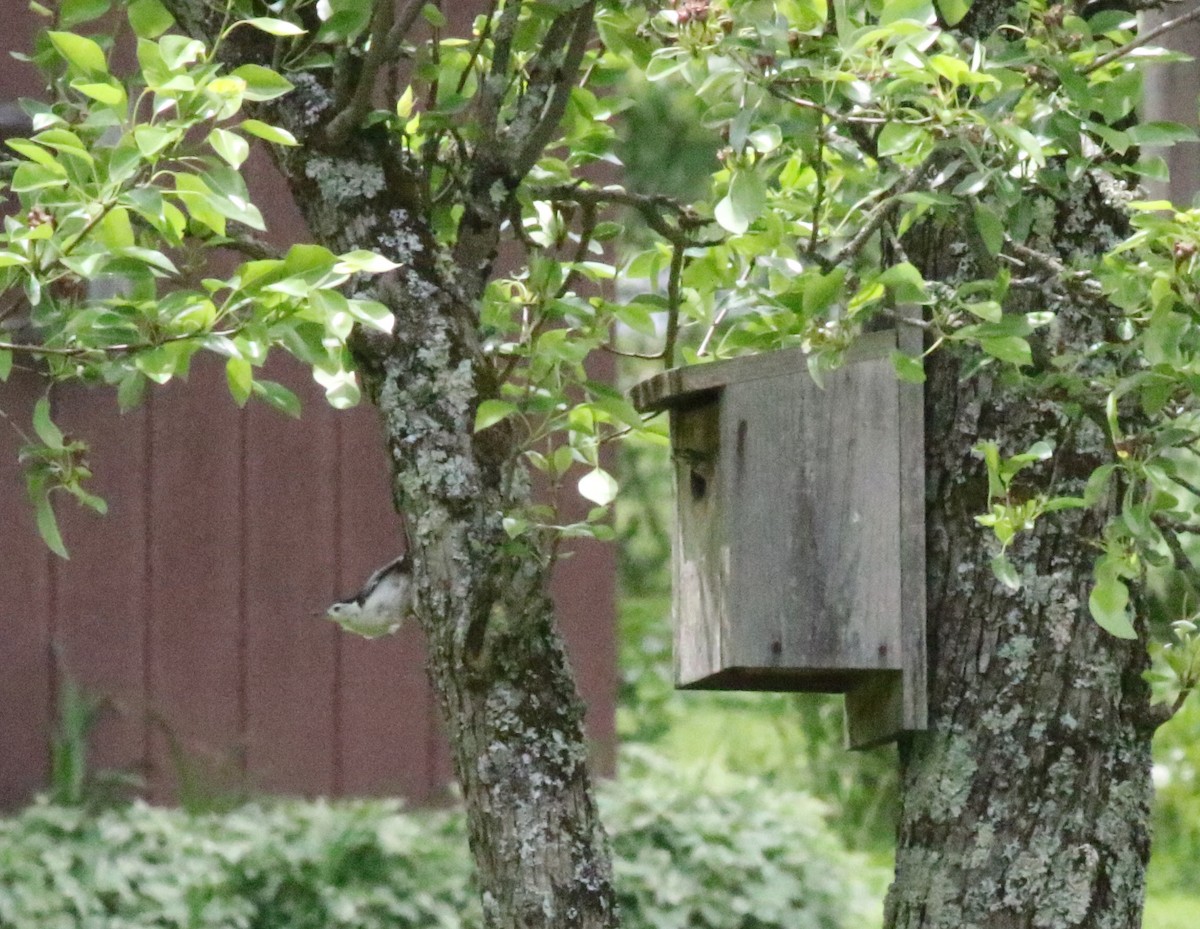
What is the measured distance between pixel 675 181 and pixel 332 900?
4.20 metres

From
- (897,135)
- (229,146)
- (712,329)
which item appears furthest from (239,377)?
(712,329)

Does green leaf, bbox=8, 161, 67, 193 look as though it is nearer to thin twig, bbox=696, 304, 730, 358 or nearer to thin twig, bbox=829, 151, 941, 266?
thin twig, bbox=829, 151, 941, 266

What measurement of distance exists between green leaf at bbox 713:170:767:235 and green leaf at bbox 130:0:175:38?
0.63 metres

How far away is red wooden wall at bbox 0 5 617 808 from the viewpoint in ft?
Result: 14.3

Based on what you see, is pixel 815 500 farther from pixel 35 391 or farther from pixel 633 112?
pixel 633 112

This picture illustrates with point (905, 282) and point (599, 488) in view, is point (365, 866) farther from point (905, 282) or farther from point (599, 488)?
point (905, 282)

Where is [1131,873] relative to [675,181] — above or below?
below

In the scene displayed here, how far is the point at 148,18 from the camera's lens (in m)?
1.89

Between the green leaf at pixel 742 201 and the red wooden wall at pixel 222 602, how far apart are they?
9.60 ft

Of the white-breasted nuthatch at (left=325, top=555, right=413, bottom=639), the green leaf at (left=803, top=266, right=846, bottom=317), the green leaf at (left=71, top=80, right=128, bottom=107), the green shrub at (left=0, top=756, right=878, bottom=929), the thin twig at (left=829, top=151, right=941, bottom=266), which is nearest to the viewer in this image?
the green leaf at (left=71, top=80, right=128, bottom=107)

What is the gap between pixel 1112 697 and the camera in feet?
6.77

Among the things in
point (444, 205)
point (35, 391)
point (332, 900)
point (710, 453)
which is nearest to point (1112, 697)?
point (710, 453)

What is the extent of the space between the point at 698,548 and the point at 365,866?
2.04 meters

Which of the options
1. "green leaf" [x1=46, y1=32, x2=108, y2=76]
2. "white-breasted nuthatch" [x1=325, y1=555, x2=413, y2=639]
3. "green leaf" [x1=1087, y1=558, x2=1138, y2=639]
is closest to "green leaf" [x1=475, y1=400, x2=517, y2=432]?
"green leaf" [x1=46, y1=32, x2=108, y2=76]
